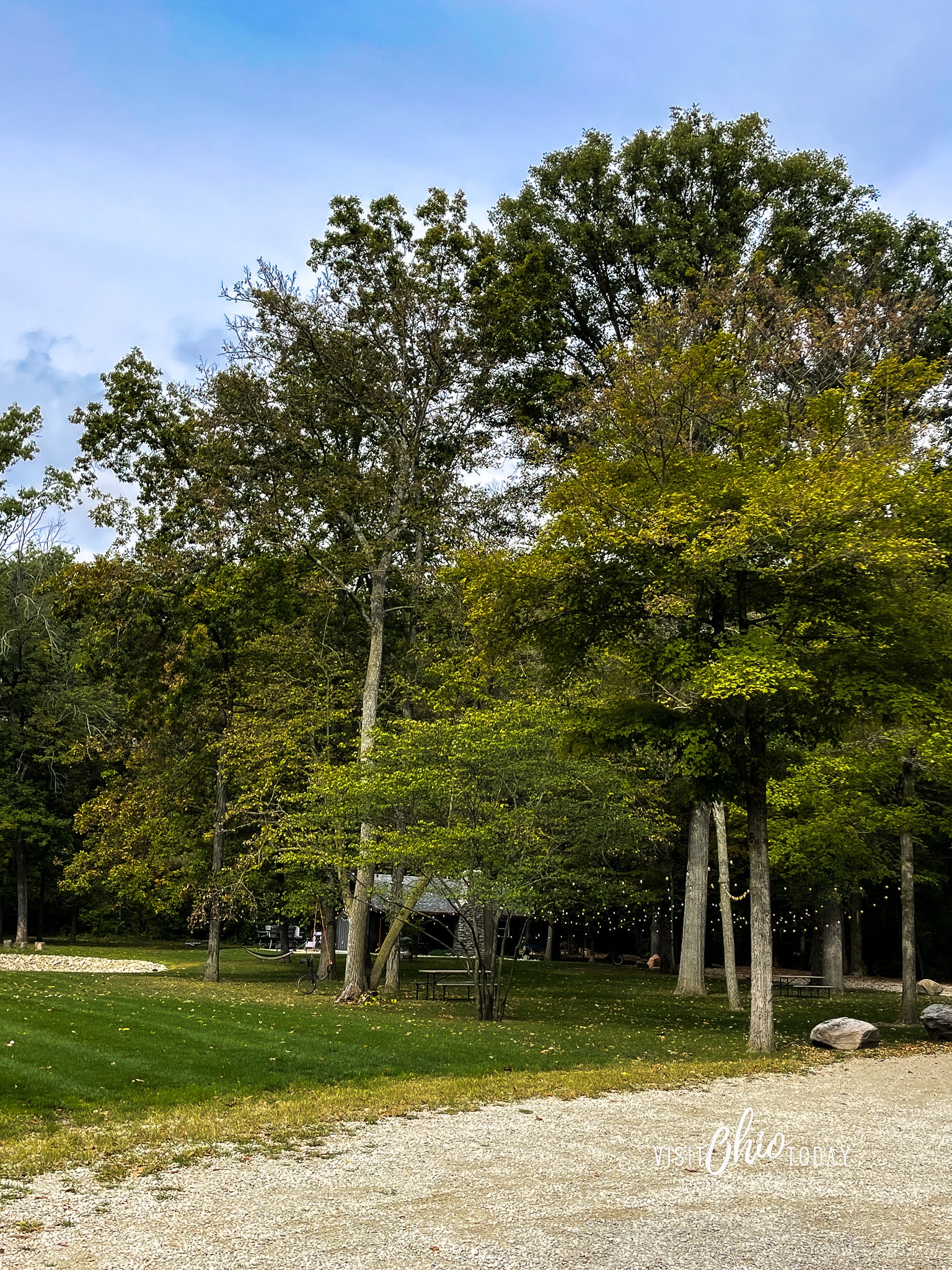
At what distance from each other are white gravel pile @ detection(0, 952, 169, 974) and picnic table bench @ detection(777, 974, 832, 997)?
1702 cm

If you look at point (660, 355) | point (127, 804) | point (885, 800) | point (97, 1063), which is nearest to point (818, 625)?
point (660, 355)

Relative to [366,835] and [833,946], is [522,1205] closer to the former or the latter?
[366,835]

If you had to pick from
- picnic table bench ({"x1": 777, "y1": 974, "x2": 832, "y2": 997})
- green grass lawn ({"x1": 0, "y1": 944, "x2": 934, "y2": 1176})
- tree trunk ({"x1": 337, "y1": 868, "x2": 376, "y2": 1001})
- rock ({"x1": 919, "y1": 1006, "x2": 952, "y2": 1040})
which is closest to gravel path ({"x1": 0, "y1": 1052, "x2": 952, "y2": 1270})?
green grass lawn ({"x1": 0, "y1": 944, "x2": 934, "y2": 1176})

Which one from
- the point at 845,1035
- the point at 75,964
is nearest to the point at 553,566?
the point at 845,1035

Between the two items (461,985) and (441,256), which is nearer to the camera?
(461,985)

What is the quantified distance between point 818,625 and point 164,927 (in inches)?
1982

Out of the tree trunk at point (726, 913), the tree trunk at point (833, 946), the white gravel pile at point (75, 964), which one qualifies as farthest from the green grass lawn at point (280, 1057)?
the tree trunk at point (833, 946)

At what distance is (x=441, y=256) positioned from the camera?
22.6 meters

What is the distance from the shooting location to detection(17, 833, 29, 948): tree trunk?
38.8 m

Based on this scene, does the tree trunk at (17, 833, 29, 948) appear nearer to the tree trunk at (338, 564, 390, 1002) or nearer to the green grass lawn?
the green grass lawn

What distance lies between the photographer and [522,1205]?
593 cm

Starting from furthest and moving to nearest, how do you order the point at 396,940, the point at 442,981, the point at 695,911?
1. the point at 442,981
2. the point at 695,911
3. the point at 396,940

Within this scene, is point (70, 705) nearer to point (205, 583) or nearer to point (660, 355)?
point (205, 583)

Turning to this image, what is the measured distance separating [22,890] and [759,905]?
3336 cm
